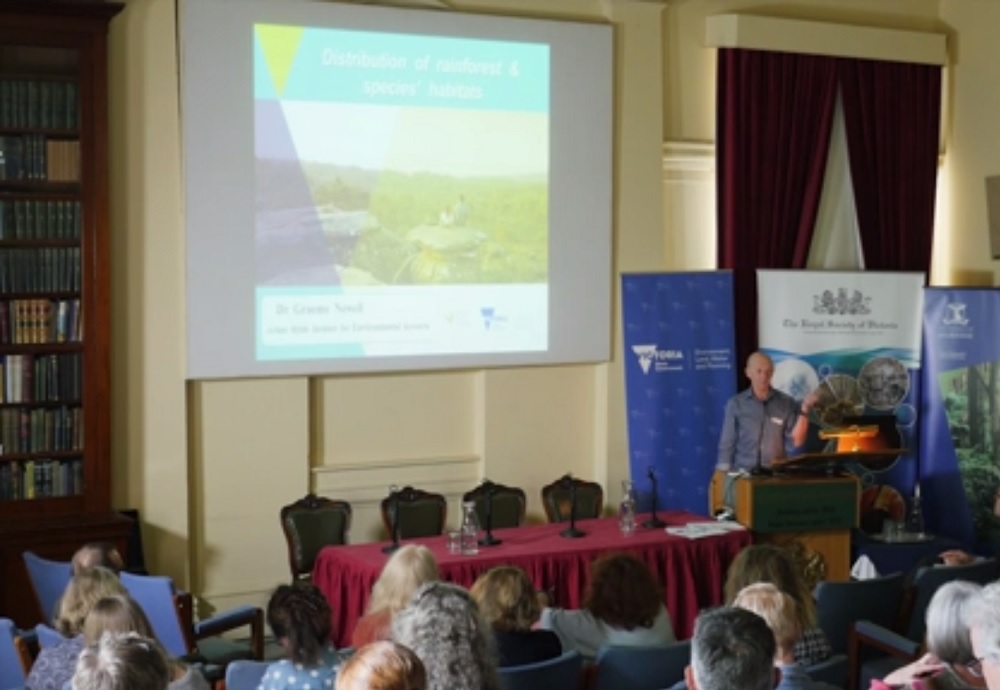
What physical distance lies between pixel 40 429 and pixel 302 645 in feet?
11.1

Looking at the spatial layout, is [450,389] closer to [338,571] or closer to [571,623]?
[338,571]

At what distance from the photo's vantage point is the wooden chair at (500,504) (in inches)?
315

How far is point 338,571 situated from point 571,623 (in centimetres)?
172

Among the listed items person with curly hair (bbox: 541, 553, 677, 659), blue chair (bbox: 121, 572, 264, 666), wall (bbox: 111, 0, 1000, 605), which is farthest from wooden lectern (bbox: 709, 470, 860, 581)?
blue chair (bbox: 121, 572, 264, 666)

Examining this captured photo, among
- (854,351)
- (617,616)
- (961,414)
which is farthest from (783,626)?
(961,414)

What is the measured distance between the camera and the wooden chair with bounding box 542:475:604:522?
27.0 ft

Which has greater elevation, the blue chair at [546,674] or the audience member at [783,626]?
the audience member at [783,626]

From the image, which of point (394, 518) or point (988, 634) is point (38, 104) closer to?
point (394, 518)

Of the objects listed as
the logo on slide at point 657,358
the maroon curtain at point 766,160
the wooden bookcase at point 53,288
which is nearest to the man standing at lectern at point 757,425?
the logo on slide at point 657,358

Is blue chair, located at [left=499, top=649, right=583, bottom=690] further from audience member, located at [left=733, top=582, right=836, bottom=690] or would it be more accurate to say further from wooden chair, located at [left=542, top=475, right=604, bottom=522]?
wooden chair, located at [left=542, top=475, right=604, bottom=522]

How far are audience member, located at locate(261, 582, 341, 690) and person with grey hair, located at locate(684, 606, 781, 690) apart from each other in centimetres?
137

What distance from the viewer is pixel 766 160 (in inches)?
367

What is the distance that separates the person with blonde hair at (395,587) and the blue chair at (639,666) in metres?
0.82

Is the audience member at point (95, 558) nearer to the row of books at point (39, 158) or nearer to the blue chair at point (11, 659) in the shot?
the blue chair at point (11, 659)
